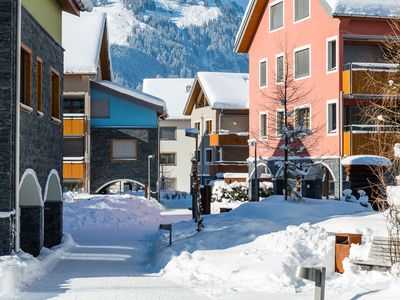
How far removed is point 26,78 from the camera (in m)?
16.3

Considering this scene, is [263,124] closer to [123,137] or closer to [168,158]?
[123,137]

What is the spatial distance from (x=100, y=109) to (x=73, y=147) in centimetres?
269

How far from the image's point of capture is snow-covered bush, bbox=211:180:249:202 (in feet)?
120

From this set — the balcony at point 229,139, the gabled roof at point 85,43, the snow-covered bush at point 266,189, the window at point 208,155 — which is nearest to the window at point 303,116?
the snow-covered bush at point 266,189

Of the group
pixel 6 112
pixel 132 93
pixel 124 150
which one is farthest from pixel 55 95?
pixel 124 150

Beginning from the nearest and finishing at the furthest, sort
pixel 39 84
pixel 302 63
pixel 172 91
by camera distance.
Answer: pixel 39 84, pixel 302 63, pixel 172 91

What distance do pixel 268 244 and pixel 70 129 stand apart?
2680 centimetres

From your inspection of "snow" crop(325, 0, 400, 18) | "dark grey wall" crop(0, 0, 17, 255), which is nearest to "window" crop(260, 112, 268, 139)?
"snow" crop(325, 0, 400, 18)

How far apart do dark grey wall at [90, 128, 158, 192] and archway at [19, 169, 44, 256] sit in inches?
1011

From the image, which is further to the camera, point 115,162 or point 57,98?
Answer: point 115,162

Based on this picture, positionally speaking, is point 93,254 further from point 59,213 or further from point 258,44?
point 258,44

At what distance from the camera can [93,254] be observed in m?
18.5

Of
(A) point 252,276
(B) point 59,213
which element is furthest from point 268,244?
(B) point 59,213

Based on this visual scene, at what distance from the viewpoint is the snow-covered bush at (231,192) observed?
1445 inches
